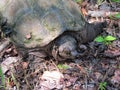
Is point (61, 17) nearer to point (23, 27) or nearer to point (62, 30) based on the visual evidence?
point (62, 30)

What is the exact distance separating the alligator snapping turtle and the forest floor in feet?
0.48

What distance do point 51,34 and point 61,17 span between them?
0.76 feet

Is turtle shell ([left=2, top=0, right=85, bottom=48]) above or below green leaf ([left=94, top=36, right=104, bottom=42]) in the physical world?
above

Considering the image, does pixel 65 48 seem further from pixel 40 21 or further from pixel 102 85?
pixel 102 85

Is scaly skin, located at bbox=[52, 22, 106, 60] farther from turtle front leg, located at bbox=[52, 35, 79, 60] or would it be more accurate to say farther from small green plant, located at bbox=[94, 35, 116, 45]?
small green plant, located at bbox=[94, 35, 116, 45]

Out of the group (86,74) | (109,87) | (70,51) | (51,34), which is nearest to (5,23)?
(51,34)

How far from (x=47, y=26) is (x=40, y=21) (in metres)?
0.10

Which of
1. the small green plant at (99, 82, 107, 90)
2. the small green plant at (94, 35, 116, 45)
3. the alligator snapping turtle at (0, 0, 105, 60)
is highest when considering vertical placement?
the alligator snapping turtle at (0, 0, 105, 60)

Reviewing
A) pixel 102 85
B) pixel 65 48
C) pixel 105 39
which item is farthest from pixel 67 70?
pixel 105 39

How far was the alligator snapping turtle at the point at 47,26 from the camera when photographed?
10.9 feet

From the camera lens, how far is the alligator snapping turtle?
131 inches

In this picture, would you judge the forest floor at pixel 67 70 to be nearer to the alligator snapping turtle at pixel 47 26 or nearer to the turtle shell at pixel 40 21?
the alligator snapping turtle at pixel 47 26

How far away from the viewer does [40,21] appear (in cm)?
336

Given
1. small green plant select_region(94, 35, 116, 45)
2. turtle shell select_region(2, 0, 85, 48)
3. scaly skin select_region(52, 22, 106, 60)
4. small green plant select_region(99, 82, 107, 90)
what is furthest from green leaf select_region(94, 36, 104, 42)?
small green plant select_region(99, 82, 107, 90)
